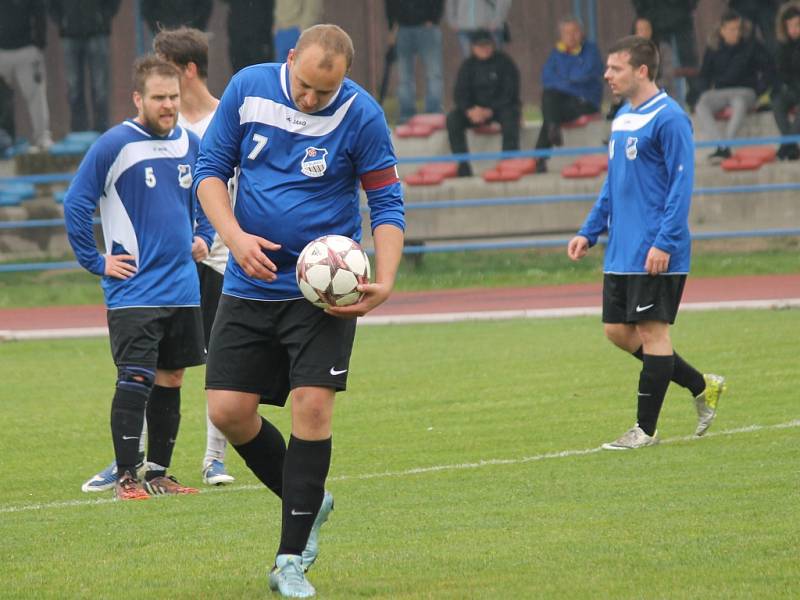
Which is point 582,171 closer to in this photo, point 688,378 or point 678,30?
point 678,30

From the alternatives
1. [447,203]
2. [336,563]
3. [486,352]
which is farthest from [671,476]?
[447,203]

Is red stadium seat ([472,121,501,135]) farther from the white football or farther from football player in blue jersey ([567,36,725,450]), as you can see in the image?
the white football

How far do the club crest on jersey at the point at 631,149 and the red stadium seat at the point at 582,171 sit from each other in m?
11.6

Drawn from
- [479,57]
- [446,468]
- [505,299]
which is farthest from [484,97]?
[446,468]

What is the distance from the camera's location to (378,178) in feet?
17.5

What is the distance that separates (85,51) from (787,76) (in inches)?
376

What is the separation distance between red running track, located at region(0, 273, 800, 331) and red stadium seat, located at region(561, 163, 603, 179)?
7.83ft

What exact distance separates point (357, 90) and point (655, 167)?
3.23 m

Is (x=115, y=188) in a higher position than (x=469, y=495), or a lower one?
higher

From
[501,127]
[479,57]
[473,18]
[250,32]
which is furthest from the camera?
[250,32]

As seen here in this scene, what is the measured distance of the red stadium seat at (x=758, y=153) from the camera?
19281 mm

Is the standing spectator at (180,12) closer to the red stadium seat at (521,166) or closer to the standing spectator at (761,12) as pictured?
the red stadium seat at (521,166)

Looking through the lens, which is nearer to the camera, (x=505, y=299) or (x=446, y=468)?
(x=446, y=468)

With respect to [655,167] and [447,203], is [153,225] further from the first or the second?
[447,203]
